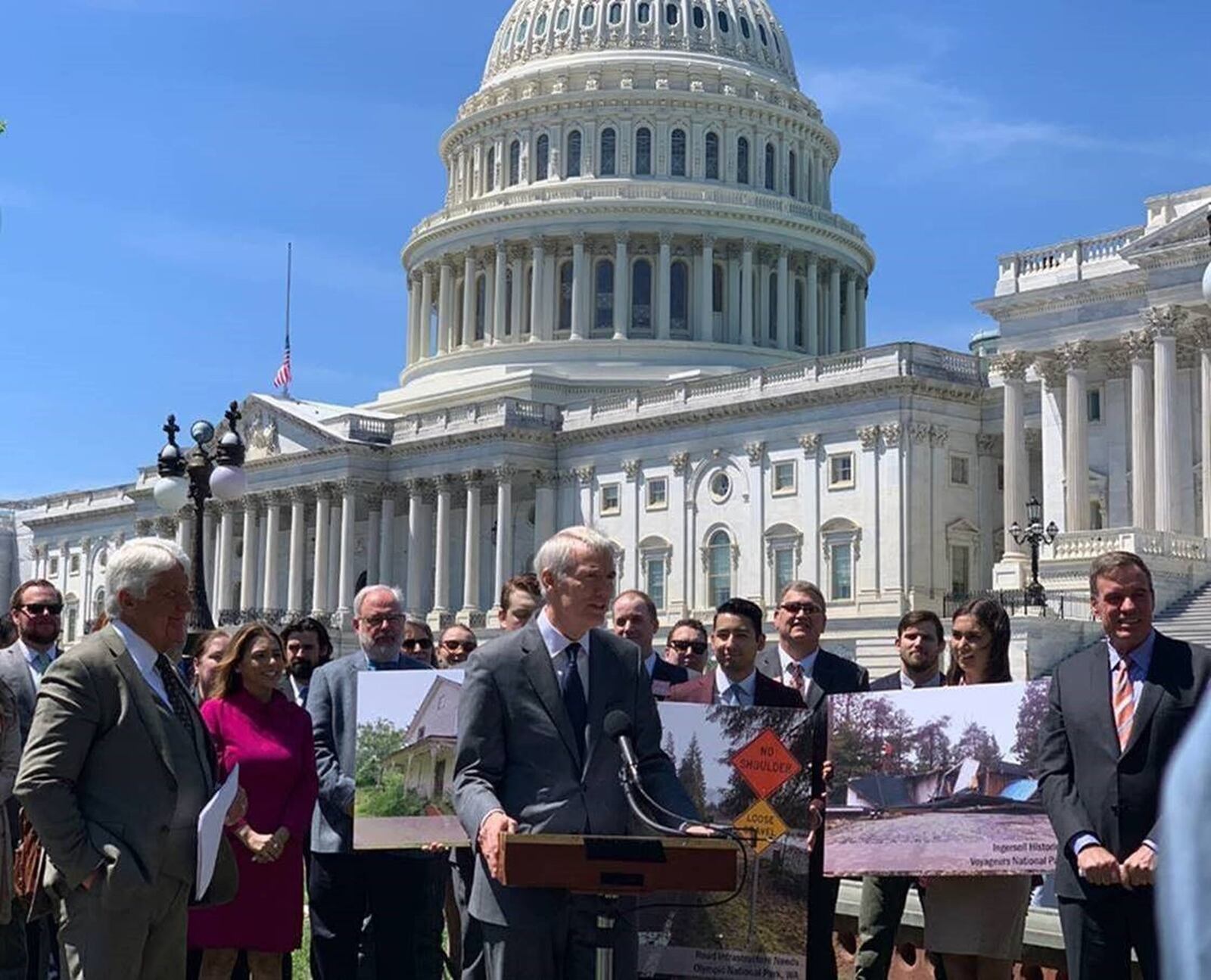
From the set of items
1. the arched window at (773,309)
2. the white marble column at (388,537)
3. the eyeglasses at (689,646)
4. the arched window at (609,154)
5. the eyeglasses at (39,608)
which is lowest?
the eyeglasses at (689,646)

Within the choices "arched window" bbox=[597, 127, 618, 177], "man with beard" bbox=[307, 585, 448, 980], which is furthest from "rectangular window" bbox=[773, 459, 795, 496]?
"man with beard" bbox=[307, 585, 448, 980]

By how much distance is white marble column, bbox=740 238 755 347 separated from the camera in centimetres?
9206

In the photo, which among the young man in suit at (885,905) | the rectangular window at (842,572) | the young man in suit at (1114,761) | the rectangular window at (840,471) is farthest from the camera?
the rectangular window at (840,471)

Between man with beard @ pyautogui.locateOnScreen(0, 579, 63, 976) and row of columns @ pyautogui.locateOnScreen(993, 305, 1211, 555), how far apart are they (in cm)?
4486

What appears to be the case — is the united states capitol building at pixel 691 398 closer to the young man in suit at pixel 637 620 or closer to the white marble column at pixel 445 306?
the white marble column at pixel 445 306

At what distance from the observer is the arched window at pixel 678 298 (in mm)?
92312

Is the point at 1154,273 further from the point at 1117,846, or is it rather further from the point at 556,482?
the point at 1117,846

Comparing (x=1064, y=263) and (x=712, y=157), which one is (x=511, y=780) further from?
(x=712, y=157)

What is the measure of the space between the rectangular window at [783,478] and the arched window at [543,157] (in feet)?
102

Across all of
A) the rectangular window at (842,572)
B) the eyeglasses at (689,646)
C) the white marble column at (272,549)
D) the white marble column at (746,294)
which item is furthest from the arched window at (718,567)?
the eyeglasses at (689,646)

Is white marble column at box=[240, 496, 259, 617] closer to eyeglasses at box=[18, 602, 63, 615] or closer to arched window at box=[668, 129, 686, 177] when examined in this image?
arched window at box=[668, 129, 686, 177]

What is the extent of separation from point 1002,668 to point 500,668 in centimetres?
359

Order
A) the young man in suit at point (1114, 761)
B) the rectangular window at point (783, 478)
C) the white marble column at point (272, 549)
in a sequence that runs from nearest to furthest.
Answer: the young man in suit at point (1114, 761)
the rectangular window at point (783, 478)
the white marble column at point (272, 549)

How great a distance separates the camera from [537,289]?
93312mm
